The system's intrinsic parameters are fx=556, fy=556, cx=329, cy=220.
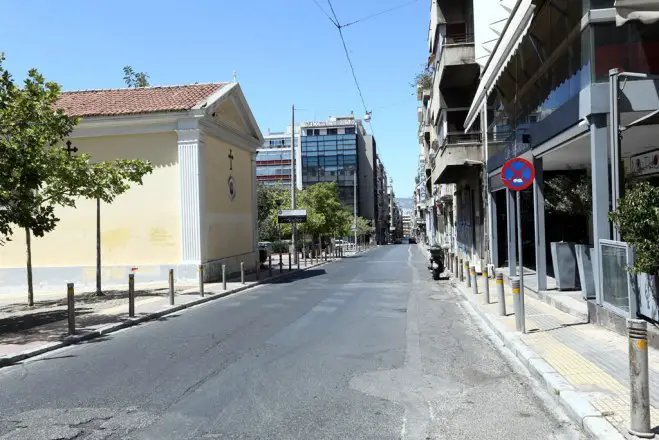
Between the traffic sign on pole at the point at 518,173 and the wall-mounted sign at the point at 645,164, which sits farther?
the wall-mounted sign at the point at 645,164

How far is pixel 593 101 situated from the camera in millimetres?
8836

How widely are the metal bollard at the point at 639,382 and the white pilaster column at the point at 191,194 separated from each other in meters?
18.5

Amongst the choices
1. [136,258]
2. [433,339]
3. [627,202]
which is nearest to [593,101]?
[627,202]

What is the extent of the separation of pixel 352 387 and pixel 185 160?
16.8m

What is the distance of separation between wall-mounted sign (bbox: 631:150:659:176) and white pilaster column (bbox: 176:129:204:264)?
14.8 m

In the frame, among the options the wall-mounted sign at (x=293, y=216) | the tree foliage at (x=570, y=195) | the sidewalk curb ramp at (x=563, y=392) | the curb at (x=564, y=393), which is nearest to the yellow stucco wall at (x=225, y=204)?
the wall-mounted sign at (x=293, y=216)

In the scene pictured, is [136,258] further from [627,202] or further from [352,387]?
[627,202]

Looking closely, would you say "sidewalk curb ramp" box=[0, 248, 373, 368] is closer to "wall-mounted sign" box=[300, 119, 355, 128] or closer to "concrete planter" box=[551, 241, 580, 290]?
"concrete planter" box=[551, 241, 580, 290]

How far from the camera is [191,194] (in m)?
21.5

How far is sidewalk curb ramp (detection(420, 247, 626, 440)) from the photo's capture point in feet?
15.2

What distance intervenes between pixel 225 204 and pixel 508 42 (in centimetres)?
1480

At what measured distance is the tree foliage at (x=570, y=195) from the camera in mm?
12773

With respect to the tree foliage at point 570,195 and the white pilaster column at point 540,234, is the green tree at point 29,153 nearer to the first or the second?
the white pilaster column at point 540,234

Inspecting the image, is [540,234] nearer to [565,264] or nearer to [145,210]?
[565,264]
